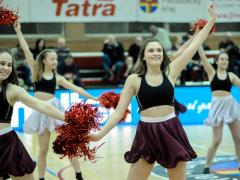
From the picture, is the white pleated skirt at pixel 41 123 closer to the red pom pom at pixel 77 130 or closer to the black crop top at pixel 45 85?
the black crop top at pixel 45 85

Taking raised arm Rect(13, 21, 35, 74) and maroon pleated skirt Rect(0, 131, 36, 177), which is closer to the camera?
maroon pleated skirt Rect(0, 131, 36, 177)

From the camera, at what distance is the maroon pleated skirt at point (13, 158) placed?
14.4 ft

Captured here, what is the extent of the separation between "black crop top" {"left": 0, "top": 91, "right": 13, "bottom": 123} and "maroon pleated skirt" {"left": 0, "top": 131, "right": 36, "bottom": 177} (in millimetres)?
125

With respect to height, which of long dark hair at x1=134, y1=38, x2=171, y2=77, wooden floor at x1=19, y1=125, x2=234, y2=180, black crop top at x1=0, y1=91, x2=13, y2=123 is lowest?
wooden floor at x1=19, y1=125, x2=234, y2=180

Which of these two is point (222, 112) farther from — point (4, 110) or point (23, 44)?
point (4, 110)

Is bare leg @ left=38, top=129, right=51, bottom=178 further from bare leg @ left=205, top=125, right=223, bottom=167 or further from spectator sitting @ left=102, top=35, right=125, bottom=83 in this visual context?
spectator sitting @ left=102, top=35, right=125, bottom=83

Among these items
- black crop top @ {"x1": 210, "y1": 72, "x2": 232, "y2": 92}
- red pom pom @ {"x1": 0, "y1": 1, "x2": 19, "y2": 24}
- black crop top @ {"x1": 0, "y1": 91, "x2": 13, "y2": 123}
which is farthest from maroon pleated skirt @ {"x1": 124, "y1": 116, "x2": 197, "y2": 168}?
black crop top @ {"x1": 210, "y1": 72, "x2": 232, "y2": 92}

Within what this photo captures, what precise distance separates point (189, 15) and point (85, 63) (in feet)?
11.6

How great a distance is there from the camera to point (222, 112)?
24.1ft

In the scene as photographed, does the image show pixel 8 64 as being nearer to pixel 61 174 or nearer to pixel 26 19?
pixel 61 174

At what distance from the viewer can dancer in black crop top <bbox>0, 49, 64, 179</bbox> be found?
440cm

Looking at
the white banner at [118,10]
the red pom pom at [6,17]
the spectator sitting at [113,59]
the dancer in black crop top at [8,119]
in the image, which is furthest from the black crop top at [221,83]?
the spectator sitting at [113,59]

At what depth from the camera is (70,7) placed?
12.2 metres

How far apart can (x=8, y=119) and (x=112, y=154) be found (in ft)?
14.8
